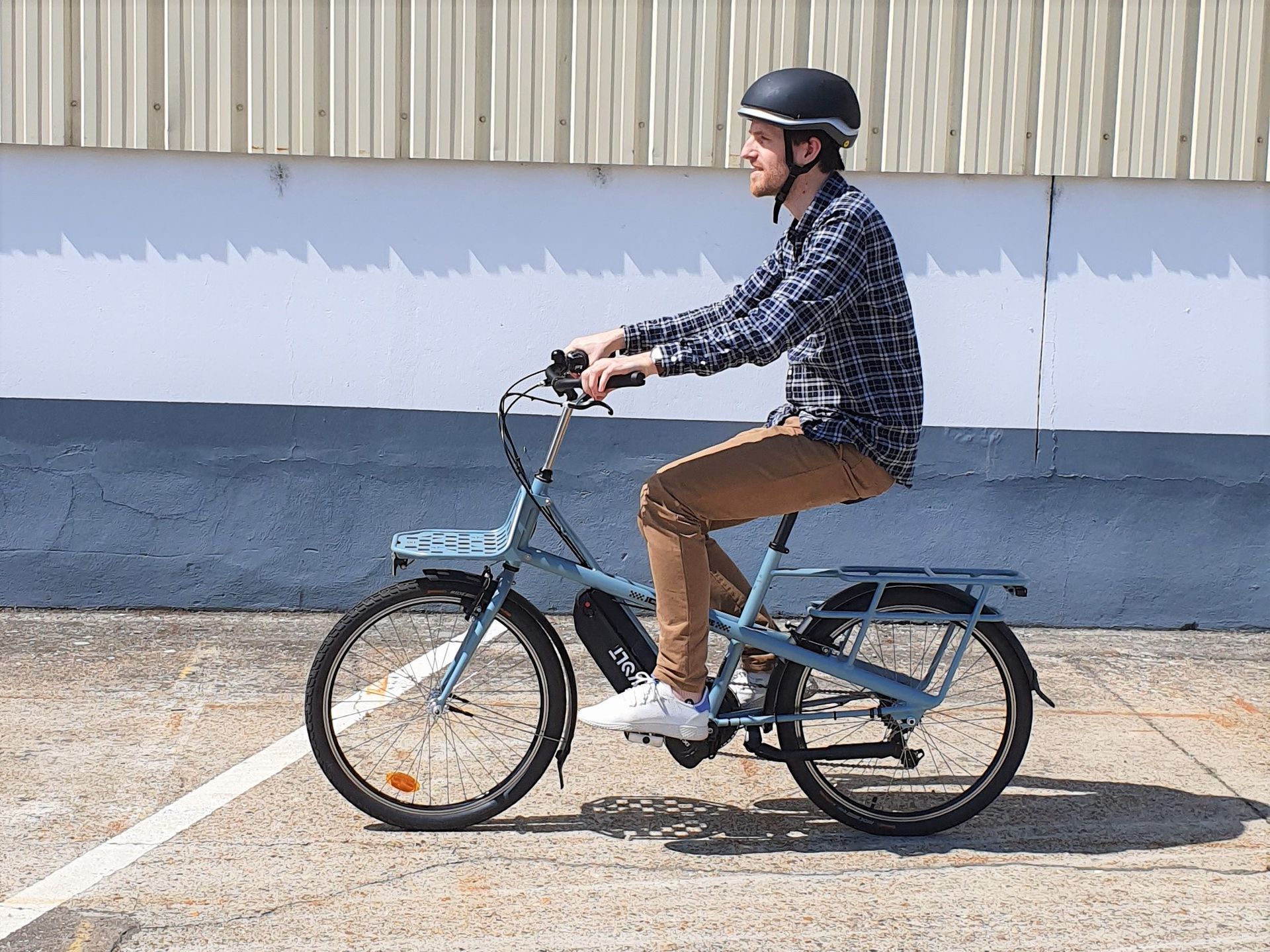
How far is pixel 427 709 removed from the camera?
4344mm

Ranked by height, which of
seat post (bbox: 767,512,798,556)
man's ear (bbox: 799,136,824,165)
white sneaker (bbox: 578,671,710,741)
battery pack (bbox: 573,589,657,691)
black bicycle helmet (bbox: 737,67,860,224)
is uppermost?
black bicycle helmet (bbox: 737,67,860,224)

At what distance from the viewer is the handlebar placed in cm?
396

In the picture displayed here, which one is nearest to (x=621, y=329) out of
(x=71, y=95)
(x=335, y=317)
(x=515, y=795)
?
(x=515, y=795)

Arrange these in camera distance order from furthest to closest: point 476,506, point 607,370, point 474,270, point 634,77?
point 476,506, point 474,270, point 634,77, point 607,370

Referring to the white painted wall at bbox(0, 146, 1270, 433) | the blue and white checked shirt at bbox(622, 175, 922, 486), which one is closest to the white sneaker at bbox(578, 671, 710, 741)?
the blue and white checked shirt at bbox(622, 175, 922, 486)

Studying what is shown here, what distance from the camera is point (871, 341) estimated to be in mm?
4195

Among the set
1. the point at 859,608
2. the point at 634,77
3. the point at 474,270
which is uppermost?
the point at 634,77

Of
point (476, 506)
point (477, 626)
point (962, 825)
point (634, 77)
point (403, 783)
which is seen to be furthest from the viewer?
point (476, 506)

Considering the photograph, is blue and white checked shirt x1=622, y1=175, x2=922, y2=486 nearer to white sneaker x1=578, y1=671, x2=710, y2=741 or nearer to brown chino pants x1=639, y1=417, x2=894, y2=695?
brown chino pants x1=639, y1=417, x2=894, y2=695

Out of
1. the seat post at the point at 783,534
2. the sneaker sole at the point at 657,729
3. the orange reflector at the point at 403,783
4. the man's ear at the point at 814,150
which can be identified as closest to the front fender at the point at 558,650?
the sneaker sole at the point at 657,729

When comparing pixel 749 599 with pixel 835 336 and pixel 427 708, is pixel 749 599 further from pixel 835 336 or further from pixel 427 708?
pixel 427 708

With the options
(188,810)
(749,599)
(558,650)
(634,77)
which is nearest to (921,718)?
(749,599)

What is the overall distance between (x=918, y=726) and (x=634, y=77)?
3.31 m

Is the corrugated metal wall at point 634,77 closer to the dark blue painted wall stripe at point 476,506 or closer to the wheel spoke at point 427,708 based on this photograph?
the dark blue painted wall stripe at point 476,506
